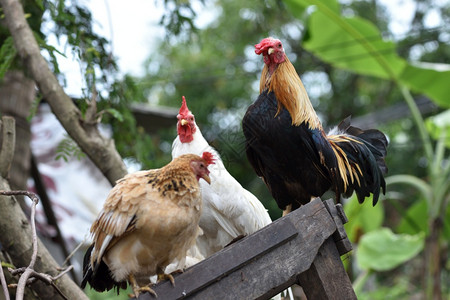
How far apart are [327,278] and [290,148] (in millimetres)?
812

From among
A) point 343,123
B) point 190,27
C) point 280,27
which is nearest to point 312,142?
point 343,123

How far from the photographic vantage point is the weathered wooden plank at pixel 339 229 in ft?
7.74

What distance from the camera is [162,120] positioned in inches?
252

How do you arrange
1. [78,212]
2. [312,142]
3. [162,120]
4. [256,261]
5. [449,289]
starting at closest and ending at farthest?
[256,261] < [312,142] < [78,212] < [162,120] < [449,289]

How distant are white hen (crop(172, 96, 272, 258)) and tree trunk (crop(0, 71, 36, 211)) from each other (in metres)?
1.43

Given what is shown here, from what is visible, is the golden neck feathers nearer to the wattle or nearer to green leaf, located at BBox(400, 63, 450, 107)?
the wattle

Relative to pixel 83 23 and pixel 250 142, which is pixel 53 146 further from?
pixel 250 142

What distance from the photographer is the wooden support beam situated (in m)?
2.13

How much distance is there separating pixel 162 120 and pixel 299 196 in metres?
3.48

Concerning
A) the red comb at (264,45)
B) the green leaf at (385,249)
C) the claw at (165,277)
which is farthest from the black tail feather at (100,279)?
the green leaf at (385,249)

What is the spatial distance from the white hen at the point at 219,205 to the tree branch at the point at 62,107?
0.46 metres

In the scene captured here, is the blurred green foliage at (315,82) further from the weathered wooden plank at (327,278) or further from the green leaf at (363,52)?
the weathered wooden plank at (327,278)

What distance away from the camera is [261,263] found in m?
2.23

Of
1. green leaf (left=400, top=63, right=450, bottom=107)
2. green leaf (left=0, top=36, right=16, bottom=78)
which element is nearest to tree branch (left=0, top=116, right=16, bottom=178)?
green leaf (left=0, top=36, right=16, bottom=78)
